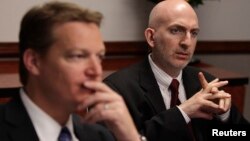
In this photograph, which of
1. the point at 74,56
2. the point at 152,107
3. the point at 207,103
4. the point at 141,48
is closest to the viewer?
the point at 74,56

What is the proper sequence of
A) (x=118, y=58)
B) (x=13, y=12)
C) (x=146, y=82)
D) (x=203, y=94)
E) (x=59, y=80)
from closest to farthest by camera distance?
(x=59, y=80) → (x=203, y=94) → (x=146, y=82) → (x=13, y=12) → (x=118, y=58)

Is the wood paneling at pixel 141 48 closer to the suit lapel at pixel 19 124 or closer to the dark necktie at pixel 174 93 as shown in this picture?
the dark necktie at pixel 174 93

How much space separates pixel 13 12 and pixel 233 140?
1.72 metres

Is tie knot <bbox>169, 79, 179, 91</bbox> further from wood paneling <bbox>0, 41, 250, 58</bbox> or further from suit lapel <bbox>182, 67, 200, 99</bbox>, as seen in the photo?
wood paneling <bbox>0, 41, 250, 58</bbox>

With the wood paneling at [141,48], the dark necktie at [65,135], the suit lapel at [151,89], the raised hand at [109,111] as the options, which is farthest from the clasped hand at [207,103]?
the wood paneling at [141,48]

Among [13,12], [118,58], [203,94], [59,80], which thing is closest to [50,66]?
[59,80]

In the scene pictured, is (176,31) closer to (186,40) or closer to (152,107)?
(186,40)

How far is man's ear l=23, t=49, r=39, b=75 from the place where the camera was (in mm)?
1044

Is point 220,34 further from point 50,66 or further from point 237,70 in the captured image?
point 50,66

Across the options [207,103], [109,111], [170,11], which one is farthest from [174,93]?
[109,111]

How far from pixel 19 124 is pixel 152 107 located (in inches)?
29.8

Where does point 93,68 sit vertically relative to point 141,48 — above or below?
above

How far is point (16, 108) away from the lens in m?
1.06

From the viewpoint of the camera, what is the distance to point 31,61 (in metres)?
1.05
